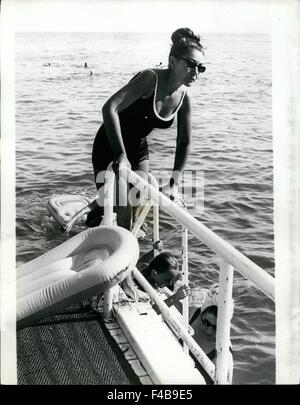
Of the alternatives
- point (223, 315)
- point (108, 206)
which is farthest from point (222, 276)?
point (108, 206)

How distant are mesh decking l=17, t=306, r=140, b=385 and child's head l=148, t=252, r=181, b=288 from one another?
19.0 inches

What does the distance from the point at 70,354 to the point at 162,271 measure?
2.77 ft

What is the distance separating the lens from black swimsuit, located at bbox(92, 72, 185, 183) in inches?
121

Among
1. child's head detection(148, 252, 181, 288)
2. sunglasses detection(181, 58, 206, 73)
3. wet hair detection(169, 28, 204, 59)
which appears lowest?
child's head detection(148, 252, 181, 288)

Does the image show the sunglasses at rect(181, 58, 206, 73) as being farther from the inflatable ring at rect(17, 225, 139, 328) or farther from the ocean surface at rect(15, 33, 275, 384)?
the inflatable ring at rect(17, 225, 139, 328)

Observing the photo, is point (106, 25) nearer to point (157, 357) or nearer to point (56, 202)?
point (157, 357)

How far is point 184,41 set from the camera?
295cm

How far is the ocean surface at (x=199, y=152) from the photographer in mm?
4492

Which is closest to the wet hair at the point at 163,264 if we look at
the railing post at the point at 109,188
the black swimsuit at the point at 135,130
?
the railing post at the point at 109,188

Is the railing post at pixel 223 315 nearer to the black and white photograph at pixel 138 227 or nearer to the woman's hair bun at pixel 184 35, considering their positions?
the black and white photograph at pixel 138 227

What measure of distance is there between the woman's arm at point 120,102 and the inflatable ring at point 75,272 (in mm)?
487

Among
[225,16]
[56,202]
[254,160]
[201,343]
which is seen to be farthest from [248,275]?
[254,160]

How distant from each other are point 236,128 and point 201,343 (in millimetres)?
3461

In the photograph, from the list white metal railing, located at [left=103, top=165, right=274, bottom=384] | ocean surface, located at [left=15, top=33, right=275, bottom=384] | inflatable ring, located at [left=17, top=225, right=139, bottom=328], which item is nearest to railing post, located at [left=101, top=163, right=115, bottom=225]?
inflatable ring, located at [left=17, top=225, right=139, bottom=328]
